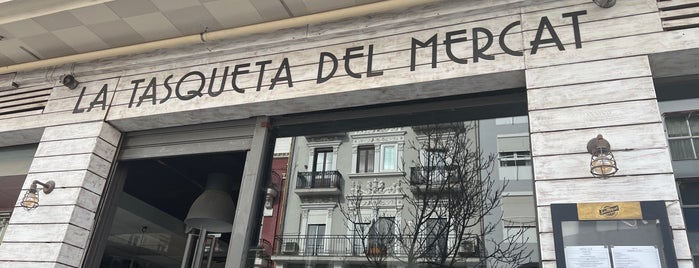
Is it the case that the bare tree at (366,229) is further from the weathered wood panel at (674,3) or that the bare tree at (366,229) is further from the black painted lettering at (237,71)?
the weathered wood panel at (674,3)

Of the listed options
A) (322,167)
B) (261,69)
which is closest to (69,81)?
(261,69)

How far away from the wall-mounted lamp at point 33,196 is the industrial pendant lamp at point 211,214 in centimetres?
131

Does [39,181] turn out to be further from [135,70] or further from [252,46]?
[252,46]

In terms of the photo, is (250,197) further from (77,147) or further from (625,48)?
(625,48)

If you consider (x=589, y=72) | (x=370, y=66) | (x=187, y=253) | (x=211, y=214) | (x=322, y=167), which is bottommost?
(x=187, y=253)

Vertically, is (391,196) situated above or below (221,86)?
below

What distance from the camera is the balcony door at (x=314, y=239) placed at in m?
3.68

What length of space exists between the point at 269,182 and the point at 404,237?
126 cm

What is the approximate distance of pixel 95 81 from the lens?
4.88m

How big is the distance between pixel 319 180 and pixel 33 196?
2462mm

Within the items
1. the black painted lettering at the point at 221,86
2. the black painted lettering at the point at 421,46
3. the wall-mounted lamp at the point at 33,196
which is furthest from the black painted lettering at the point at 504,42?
the wall-mounted lamp at the point at 33,196

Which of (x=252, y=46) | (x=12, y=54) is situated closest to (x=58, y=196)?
(x=12, y=54)

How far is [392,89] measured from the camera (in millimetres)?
3760

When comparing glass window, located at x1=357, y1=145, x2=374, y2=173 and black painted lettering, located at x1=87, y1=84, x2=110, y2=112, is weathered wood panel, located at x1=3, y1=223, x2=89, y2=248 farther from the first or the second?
glass window, located at x1=357, y1=145, x2=374, y2=173
